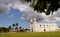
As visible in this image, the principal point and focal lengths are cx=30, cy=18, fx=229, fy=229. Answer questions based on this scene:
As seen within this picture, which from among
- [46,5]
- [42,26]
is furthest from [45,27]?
[46,5]

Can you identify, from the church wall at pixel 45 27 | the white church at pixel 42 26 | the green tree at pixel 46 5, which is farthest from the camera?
the church wall at pixel 45 27

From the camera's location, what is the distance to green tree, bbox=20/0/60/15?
18.0 m

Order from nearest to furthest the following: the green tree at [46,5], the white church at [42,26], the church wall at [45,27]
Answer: the green tree at [46,5]
the white church at [42,26]
the church wall at [45,27]

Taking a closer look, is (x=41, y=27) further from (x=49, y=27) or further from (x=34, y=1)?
(x=34, y=1)

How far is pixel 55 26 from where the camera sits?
17900 centimetres

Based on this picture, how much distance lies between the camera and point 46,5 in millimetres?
18484

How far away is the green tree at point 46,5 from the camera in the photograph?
1795 cm

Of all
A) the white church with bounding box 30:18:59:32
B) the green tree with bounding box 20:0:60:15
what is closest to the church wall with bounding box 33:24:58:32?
the white church with bounding box 30:18:59:32

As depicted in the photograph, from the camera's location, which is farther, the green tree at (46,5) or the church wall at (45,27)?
the church wall at (45,27)

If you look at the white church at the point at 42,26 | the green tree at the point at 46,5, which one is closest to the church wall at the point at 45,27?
the white church at the point at 42,26

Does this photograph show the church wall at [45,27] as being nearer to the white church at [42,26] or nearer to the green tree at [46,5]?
the white church at [42,26]

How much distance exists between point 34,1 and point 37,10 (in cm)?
91

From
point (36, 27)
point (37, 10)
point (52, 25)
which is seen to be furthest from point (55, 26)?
point (37, 10)

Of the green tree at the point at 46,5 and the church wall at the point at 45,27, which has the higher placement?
the green tree at the point at 46,5
